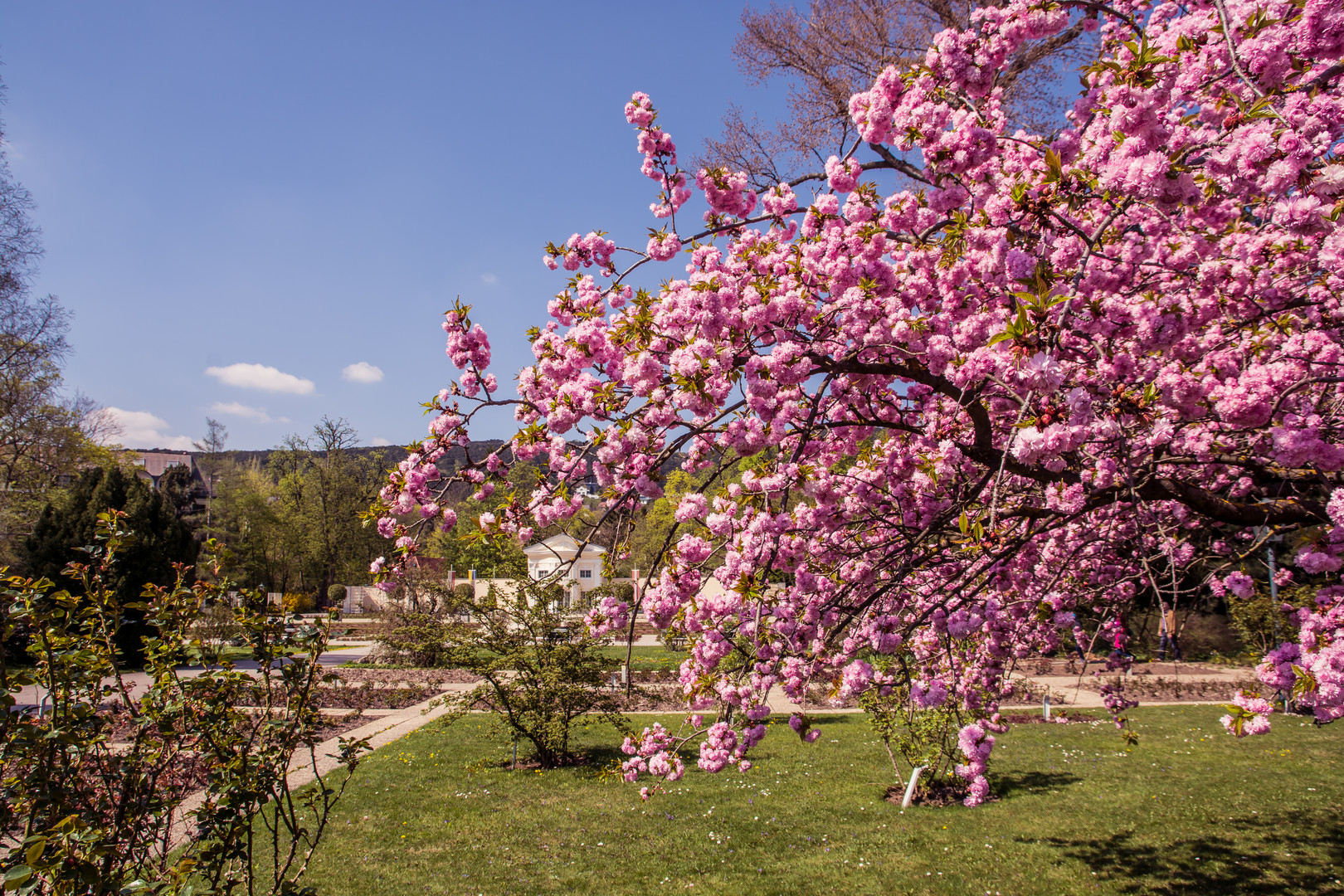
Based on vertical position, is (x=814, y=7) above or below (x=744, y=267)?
above

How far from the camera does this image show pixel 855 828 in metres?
6.56

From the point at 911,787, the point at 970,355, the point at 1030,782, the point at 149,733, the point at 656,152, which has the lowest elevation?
the point at 1030,782

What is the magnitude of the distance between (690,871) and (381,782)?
440 cm

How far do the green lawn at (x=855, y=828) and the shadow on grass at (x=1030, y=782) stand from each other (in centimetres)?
3

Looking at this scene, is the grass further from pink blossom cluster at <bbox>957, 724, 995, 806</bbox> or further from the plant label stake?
pink blossom cluster at <bbox>957, 724, 995, 806</bbox>

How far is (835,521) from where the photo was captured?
3582 mm

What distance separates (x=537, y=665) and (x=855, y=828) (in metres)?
4.35

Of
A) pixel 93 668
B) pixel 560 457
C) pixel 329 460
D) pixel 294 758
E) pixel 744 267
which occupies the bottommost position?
pixel 294 758

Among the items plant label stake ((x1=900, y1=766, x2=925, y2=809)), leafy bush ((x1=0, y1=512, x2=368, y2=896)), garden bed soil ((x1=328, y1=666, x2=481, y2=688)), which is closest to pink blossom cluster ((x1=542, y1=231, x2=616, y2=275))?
leafy bush ((x1=0, y1=512, x2=368, y2=896))

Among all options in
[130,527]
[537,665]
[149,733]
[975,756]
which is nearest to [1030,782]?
[975,756]

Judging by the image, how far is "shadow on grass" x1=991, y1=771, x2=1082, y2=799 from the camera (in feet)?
25.1

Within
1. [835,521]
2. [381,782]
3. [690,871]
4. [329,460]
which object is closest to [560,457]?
[835,521]

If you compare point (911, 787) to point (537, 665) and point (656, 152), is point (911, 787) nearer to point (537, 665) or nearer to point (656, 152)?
point (537, 665)

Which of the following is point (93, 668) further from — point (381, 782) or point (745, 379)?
point (381, 782)
